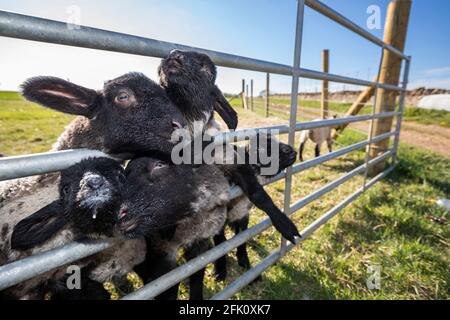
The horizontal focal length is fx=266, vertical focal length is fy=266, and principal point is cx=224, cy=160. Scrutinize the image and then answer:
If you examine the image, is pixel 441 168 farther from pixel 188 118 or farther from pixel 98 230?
pixel 98 230

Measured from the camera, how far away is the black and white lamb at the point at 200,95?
140cm

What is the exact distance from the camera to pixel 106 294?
1866 millimetres

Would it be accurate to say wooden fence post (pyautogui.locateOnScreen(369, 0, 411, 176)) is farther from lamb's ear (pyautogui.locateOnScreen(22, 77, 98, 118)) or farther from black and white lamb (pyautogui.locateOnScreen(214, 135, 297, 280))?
lamb's ear (pyautogui.locateOnScreen(22, 77, 98, 118))

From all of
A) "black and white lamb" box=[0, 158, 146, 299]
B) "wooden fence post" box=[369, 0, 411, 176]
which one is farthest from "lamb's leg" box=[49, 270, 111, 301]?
"wooden fence post" box=[369, 0, 411, 176]

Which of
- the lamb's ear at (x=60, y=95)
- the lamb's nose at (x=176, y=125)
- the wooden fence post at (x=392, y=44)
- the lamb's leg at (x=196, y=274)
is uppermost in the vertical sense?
the wooden fence post at (x=392, y=44)

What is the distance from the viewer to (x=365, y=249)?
3.04 m

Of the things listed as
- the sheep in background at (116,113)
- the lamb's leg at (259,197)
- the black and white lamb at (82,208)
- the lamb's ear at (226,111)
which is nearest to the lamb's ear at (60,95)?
the sheep in background at (116,113)

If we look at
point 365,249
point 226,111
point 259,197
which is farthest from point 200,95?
point 365,249

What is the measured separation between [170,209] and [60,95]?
0.82 metres

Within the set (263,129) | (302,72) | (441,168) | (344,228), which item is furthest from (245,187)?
(441,168)

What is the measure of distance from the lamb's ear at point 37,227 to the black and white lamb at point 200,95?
814 millimetres

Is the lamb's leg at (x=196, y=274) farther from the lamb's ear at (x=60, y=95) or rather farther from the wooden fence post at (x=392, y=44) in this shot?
the wooden fence post at (x=392, y=44)

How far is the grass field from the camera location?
2.46 metres

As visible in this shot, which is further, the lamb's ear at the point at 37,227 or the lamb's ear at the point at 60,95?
the lamb's ear at the point at 60,95
